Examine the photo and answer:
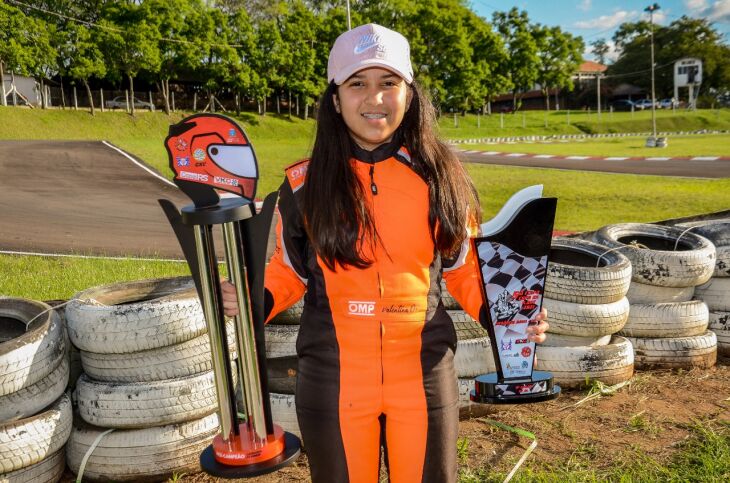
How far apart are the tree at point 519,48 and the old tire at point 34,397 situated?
67.2 m

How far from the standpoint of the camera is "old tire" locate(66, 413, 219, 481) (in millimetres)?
3143

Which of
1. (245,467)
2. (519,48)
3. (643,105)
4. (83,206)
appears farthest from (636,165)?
(643,105)

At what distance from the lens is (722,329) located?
4.84 meters

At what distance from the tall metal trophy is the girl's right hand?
3 cm

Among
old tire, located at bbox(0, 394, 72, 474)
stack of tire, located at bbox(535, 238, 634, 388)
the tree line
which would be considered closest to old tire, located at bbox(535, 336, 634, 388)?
stack of tire, located at bbox(535, 238, 634, 388)

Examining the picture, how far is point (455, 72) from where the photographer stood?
5916cm

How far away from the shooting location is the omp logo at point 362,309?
2.05m

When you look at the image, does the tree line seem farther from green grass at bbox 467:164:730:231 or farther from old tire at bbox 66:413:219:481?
old tire at bbox 66:413:219:481

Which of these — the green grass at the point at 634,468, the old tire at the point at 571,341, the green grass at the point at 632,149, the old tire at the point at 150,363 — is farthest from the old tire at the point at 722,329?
the green grass at the point at 632,149

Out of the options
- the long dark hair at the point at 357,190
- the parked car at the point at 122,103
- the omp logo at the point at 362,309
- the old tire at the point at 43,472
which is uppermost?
the parked car at the point at 122,103

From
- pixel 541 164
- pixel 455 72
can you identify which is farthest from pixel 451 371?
pixel 455 72

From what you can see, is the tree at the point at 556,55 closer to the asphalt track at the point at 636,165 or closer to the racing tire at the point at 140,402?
the asphalt track at the point at 636,165

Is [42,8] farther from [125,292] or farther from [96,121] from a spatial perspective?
[125,292]

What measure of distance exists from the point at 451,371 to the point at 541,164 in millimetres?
20793
